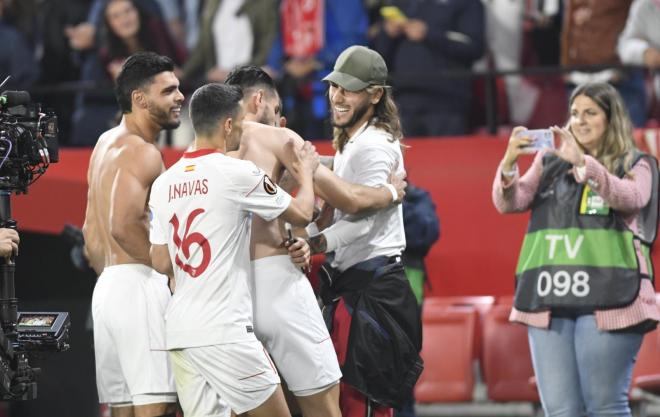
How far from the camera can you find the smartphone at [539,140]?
716cm

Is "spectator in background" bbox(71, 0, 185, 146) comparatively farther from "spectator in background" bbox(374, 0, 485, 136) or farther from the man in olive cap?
the man in olive cap

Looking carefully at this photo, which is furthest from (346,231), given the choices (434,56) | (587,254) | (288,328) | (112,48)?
(112,48)

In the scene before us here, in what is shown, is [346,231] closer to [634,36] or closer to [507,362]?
[507,362]

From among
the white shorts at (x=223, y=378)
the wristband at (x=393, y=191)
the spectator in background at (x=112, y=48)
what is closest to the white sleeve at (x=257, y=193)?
the white shorts at (x=223, y=378)

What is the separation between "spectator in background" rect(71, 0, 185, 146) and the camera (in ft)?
35.0

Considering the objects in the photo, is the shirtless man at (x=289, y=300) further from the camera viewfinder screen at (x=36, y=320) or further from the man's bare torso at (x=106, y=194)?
the camera viewfinder screen at (x=36, y=320)

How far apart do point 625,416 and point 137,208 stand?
2.57 m

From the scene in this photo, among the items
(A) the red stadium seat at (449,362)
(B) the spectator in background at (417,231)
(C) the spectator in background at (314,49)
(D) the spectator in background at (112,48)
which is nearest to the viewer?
(B) the spectator in background at (417,231)

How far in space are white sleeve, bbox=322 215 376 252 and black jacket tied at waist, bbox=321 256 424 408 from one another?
169mm

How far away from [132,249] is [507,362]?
3.13 metres

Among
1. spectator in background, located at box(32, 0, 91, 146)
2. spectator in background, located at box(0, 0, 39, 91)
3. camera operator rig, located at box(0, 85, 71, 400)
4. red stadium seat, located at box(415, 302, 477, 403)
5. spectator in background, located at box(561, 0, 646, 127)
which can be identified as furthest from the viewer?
spectator in background, located at box(32, 0, 91, 146)

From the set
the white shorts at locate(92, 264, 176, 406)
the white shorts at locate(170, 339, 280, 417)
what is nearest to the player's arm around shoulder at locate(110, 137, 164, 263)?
the white shorts at locate(92, 264, 176, 406)

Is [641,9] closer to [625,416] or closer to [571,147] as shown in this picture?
[571,147]

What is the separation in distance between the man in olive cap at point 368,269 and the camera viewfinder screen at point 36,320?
125 centimetres
